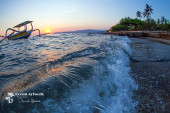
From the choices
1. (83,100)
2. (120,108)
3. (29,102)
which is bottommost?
(120,108)

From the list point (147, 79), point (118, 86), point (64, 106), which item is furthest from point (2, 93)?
point (147, 79)

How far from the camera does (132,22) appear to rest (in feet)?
190

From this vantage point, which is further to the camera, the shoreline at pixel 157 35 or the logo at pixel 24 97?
the shoreline at pixel 157 35

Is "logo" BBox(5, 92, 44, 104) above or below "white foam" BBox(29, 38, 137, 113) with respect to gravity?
above

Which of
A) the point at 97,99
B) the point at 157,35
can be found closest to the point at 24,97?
the point at 97,99

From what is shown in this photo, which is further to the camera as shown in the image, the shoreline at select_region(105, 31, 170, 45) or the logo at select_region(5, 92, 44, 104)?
the shoreline at select_region(105, 31, 170, 45)

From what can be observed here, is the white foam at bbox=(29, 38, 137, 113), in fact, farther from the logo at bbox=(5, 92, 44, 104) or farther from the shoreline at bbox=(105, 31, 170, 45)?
the shoreline at bbox=(105, 31, 170, 45)

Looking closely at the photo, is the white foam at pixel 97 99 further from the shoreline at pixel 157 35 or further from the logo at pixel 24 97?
the shoreline at pixel 157 35

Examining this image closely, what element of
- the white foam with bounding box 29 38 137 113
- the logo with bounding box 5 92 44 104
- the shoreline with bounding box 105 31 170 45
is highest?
the shoreline with bounding box 105 31 170 45

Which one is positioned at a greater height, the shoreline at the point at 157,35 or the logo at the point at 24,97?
A: the shoreline at the point at 157,35

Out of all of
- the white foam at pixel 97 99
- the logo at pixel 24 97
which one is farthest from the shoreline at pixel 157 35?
the logo at pixel 24 97

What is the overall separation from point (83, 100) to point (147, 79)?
205cm

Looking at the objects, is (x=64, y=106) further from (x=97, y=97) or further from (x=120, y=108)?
(x=120, y=108)

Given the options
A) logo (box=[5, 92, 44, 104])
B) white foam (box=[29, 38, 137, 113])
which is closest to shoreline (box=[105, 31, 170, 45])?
white foam (box=[29, 38, 137, 113])
